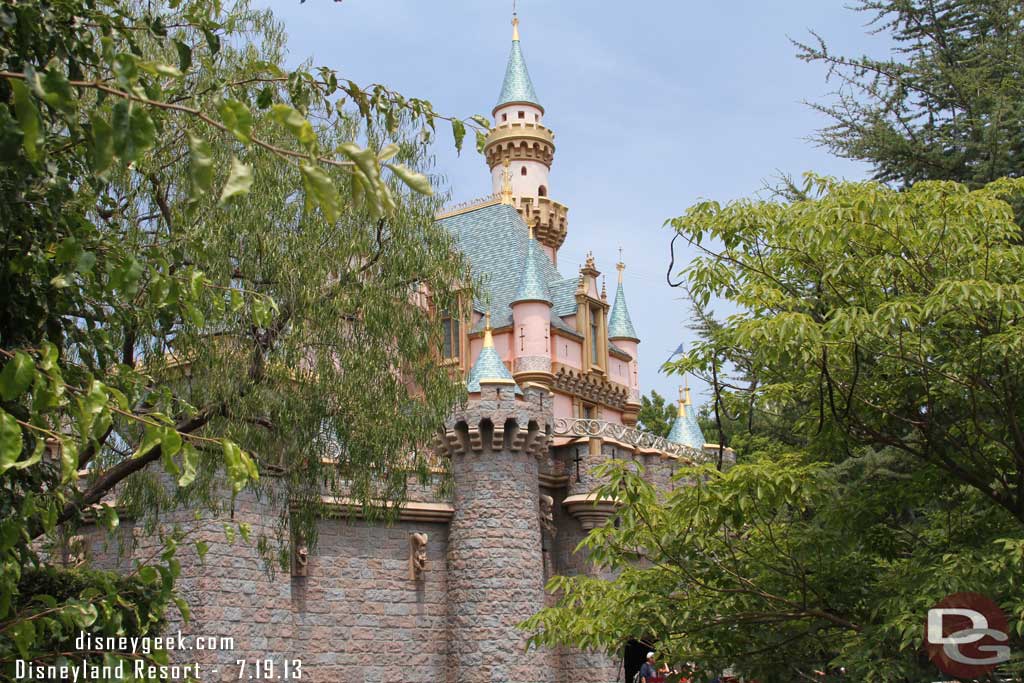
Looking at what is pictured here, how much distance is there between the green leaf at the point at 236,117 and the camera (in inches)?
150

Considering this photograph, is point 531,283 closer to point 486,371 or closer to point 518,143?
point 486,371

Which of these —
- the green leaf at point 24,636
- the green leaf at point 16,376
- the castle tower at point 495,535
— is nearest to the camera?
the green leaf at point 16,376

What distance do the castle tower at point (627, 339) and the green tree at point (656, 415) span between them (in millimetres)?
11245

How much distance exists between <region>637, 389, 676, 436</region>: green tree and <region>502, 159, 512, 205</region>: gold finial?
41.1 feet

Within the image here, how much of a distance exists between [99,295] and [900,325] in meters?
6.09

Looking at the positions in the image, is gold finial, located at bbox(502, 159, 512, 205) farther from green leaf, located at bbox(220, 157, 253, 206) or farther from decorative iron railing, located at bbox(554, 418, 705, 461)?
green leaf, located at bbox(220, 157, 253, 206)

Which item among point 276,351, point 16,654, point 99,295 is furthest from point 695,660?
point 99,295

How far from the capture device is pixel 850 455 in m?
11.0

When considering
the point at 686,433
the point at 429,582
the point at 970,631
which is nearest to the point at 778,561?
the point at 970,631

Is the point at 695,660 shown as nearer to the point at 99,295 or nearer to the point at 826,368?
the point at 826,368

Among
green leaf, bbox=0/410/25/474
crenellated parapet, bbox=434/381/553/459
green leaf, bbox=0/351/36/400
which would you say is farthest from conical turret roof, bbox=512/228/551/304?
green leaf, bbox=0/410/25/474

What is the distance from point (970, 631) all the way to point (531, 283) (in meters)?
16.7

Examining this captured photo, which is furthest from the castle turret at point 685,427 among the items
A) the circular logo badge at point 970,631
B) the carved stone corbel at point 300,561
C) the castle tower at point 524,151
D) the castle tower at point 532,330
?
the circular logo badge at point 970,631

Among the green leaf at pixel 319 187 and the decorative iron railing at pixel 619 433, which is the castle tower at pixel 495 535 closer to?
the decorative iron railing at pixel 619 433
